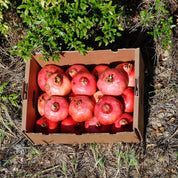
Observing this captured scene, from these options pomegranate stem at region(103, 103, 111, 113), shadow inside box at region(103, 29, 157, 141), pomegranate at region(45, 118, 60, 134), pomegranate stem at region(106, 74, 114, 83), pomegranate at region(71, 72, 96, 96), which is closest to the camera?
pomegranate stem at region(103, 103, 111, 113)

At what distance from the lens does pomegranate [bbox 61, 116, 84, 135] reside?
3297 mm

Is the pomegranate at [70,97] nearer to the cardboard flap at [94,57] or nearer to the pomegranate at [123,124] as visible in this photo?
the cardboard flap at [94,57]

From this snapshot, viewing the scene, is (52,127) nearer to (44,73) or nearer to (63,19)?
(44,73)

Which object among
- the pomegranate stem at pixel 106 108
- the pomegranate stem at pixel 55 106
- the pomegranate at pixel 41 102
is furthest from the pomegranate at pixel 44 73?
the pomegranate stem at pixel 106 108

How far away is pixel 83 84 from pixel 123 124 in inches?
24.6

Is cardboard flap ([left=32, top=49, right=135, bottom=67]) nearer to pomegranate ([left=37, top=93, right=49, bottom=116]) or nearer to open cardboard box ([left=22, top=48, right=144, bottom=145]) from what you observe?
open cardboard box ([left=22, top=48, right=144, bottom=145])

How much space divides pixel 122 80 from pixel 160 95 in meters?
0.78

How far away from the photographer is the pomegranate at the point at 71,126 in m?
3.30

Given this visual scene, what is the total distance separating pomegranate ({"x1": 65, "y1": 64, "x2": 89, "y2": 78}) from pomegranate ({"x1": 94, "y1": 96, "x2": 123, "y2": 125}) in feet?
1.79

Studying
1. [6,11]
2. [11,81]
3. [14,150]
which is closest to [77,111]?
[14,150]

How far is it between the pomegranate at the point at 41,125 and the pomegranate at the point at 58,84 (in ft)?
1.07

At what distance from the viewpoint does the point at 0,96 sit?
3.85m

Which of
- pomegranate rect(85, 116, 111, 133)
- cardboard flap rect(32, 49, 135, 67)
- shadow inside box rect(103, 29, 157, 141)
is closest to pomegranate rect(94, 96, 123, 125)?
pomegranate rect(85, 116, 111, 133)

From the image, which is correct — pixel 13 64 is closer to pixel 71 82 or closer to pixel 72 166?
pixel 71 82
